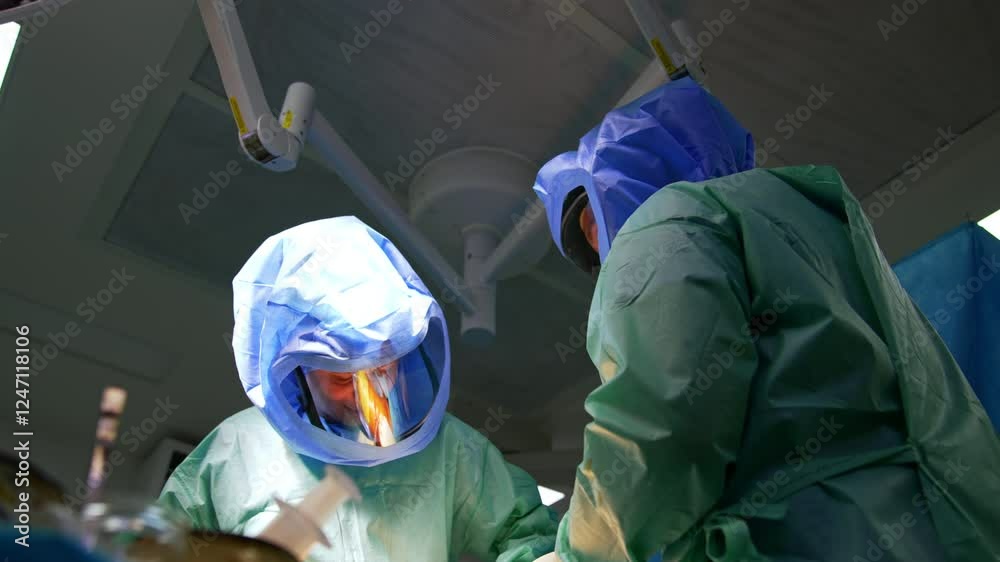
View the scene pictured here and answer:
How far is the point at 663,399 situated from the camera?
1.17 meters

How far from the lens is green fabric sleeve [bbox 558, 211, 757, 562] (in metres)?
1.17

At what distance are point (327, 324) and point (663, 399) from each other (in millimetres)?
995

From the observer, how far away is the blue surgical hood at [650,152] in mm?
1802

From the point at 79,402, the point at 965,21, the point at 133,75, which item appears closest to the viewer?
the point at 965,21

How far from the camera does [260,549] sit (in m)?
0.56

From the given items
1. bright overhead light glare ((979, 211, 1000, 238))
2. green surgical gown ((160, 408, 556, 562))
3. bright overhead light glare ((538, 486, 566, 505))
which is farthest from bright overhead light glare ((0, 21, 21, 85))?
bright overhead light glare ((979, 211, 1000, 238))

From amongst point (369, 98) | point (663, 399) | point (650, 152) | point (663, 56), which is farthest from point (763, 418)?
point (369, 98)

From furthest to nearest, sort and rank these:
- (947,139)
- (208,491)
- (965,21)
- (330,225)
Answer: (947,139), (965,21), (330,225), (208,491)

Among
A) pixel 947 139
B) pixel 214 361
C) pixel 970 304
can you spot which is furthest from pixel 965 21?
pixel 214 361

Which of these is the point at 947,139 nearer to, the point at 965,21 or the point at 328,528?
the point at 965,21

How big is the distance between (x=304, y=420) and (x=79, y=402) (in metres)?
1.99

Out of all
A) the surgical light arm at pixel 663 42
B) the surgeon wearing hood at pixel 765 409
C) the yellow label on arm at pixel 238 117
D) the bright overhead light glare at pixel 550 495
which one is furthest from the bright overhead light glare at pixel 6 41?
the bright overhead light glare at pixel 550 495

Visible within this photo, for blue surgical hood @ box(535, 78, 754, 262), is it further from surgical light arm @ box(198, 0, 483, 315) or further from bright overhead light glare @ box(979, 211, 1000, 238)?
bright overhead light glare @ box(979, 211, 1000, 238)

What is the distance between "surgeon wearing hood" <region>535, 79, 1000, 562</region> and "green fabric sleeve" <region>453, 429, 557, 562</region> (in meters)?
0.63
